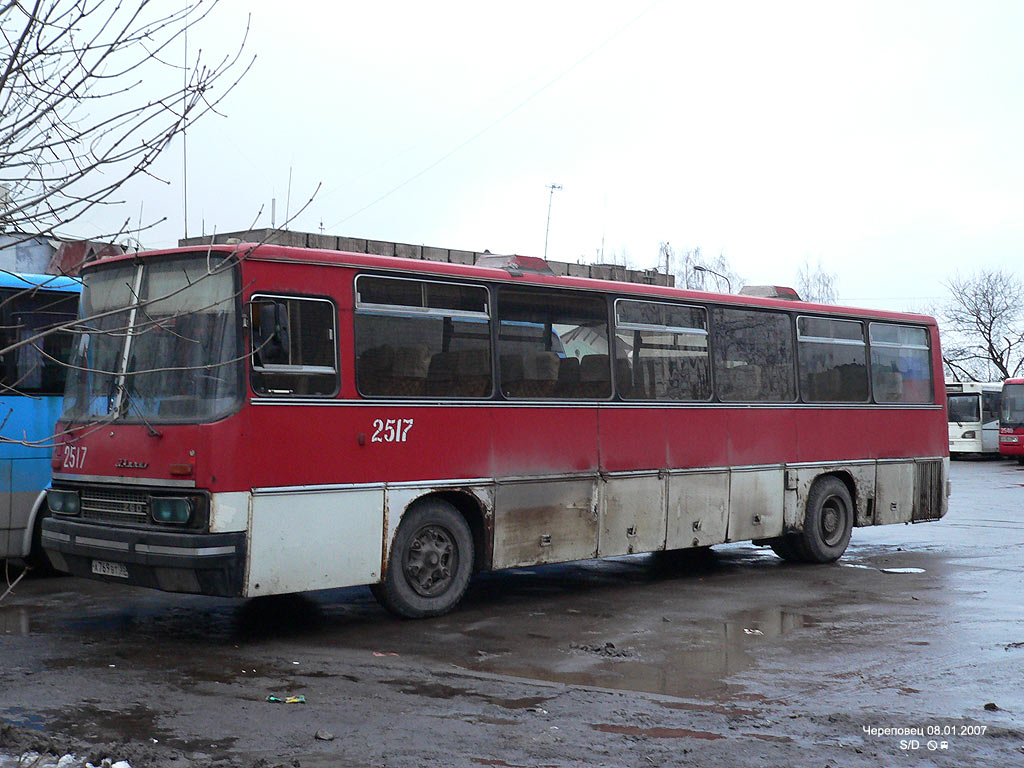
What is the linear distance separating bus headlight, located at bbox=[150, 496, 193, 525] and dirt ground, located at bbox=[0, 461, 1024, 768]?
94 centimetres

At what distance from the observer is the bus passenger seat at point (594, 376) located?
11.7 metres

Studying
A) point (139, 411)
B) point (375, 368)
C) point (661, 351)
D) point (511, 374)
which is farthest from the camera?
point (661, 351)

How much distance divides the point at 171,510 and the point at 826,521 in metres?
8.58

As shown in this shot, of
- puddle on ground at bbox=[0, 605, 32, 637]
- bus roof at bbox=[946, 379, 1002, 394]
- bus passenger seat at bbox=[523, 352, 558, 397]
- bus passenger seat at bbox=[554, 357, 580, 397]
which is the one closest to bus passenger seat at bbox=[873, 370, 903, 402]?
bus passenger seat at bbox=[554, 357, 580, 397]

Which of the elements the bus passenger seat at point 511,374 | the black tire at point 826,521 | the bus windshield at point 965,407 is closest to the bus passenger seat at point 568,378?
the bus passenger seat at point 511,374

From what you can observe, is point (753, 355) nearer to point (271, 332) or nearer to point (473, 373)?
point (473, 373)

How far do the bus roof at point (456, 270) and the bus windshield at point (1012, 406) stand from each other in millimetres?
31544

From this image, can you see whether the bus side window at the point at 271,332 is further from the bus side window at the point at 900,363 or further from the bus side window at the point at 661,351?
the bus side window at the point at 900,363

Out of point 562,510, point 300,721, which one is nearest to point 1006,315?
point 562,510

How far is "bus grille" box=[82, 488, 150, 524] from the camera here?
360 inches

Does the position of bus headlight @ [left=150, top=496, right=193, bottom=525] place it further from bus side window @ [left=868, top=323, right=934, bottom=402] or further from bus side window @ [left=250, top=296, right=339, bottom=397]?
bus side window @ [left=868, top=323, right=934, bottom=402]

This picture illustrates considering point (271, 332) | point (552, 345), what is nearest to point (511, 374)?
point (552, 345)

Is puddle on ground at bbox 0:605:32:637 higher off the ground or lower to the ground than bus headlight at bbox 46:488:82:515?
lower

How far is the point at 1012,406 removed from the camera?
43719 millimetres
